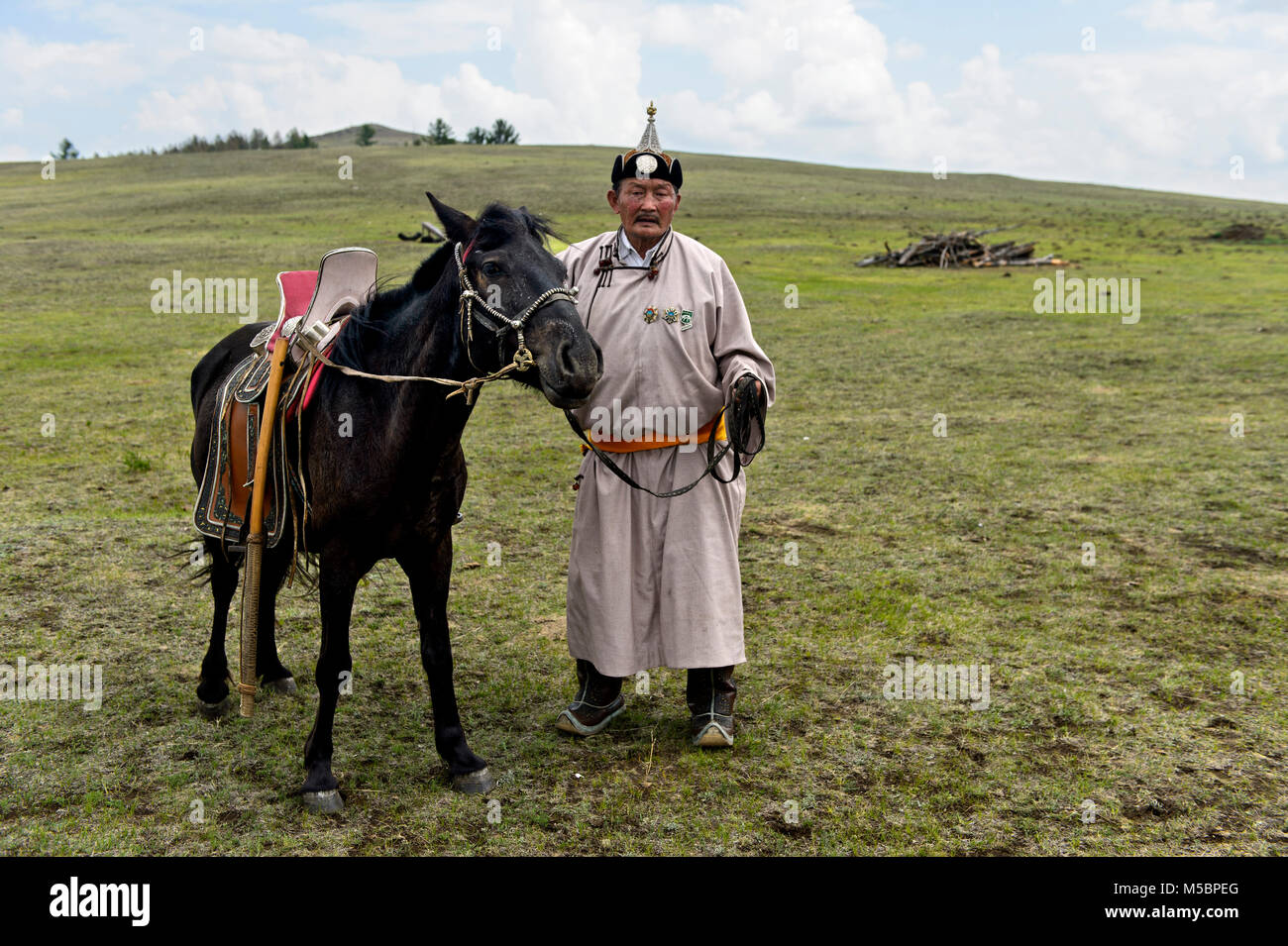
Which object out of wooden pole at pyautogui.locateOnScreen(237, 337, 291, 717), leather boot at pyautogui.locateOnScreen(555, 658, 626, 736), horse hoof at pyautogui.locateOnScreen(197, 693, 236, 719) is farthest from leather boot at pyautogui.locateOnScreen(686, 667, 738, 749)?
horse hoof at pyautogui.locateOnScreen(197, 693, 236, 719)

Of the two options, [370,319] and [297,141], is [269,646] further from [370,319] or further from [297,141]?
[297,141]

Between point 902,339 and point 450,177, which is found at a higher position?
point 450,177

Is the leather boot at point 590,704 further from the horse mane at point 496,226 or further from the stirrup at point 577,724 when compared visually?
the horse mane at point 496,226

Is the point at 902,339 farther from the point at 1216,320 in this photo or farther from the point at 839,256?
the point at 839,256

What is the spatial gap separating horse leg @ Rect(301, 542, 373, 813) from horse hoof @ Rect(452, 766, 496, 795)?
1.39ft

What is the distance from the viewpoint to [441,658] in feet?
12.7

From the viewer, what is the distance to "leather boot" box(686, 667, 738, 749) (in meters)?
4.16

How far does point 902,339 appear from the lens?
15.5 meters

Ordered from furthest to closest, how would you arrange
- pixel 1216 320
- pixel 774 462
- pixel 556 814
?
pixel 1216 320 → pixel 774 462 → pixel 556 814

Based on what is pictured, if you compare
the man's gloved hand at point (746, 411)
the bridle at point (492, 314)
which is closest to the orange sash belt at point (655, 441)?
the man's gloved hand at point (746, 411)

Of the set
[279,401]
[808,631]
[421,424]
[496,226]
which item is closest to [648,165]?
[496,226]

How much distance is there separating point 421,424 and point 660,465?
108cm
